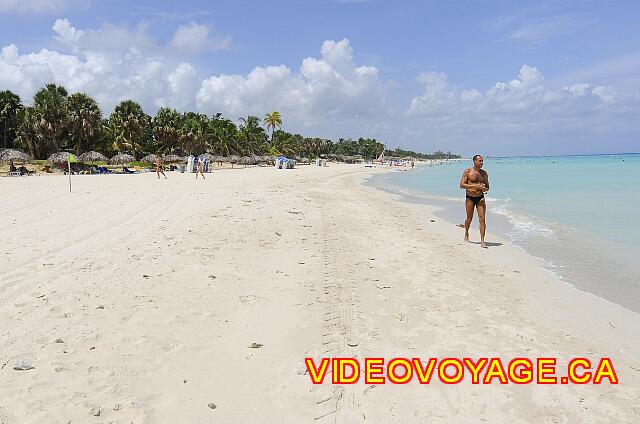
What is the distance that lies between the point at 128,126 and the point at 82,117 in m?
7.13

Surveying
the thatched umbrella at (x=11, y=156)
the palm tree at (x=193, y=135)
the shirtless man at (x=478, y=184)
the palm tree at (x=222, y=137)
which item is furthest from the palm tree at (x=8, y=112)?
the shirtless man at (x=478, y=184)

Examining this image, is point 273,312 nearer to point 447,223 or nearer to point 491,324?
point 491,324

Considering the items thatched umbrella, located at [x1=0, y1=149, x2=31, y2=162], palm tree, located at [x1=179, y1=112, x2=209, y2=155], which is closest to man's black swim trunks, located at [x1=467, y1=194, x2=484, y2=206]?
thatched umbrella, located at [x1=0, y1=149, x2=31, y2=162]

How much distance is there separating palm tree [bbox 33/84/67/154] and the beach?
40.1 m

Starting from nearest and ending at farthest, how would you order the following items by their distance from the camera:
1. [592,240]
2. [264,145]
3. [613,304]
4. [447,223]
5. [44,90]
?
[613,304]
[592,240]
[447,223]
[44,90]
[264,145]

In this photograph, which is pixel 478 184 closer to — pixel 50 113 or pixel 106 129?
pixel 50 113

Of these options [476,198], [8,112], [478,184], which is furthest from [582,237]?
[8,112]

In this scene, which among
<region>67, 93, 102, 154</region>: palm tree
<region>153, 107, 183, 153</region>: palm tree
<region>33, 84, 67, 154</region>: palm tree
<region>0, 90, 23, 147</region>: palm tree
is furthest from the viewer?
<region>153, 107, 183, 153</region>: palm tree

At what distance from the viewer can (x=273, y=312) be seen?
4641mm

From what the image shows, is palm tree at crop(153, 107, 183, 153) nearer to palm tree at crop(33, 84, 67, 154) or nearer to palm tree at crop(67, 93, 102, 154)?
palm tree at crop(67, 93, 102, 154)

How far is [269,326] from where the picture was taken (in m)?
4.27

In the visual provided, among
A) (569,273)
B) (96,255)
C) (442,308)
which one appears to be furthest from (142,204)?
(569,273)

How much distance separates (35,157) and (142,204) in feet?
138

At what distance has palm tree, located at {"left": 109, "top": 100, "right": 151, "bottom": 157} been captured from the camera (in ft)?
168
